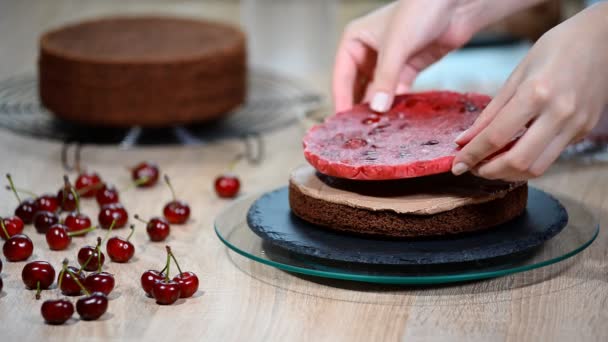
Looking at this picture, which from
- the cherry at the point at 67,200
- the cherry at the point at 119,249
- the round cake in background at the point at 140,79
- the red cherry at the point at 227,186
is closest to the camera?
the cherry at the point at 119,249

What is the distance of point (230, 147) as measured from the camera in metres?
1.85

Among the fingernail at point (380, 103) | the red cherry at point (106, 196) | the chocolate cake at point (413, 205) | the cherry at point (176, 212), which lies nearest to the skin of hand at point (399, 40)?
the fingernail at point (380, 103)

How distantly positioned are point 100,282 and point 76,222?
0.26 meters

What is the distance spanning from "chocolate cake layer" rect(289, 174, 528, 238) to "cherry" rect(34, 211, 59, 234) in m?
0.43

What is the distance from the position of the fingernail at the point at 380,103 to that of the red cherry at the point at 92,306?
49 centimetres

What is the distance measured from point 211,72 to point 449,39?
556 mm

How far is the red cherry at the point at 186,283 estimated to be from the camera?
1088 millimetres

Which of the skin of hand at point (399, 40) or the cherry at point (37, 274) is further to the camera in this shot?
the skin of hand at point (399, 40)

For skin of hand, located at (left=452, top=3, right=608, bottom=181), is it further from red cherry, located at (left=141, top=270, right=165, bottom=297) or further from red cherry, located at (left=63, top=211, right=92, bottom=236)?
red cherry, located at (left=63, top=211, right=92, bottom=236)

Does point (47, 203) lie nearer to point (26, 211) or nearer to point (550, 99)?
point (26, 211)

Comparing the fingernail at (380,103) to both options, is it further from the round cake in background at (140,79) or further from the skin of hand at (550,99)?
the round cake in background at (140,79)

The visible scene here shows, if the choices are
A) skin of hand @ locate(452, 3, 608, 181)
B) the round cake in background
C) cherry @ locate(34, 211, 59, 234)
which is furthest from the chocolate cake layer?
the round cake in background

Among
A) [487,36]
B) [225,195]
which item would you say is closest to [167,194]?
[225,195]

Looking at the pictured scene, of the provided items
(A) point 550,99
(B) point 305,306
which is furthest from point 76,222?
(A) point 550,99
